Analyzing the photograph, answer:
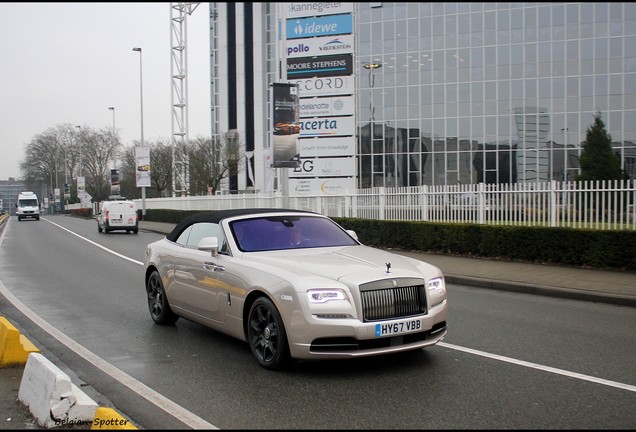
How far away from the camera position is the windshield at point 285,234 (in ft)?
22.6

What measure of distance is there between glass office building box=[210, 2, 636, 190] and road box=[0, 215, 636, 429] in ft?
94.6

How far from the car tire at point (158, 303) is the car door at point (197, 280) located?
0.35 meters

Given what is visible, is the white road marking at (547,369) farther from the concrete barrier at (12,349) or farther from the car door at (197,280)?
the concrete barrier at (12,349)

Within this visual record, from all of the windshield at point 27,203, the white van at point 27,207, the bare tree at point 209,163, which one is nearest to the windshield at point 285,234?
the bare tree at point 209,163

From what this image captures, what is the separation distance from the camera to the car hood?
572cm

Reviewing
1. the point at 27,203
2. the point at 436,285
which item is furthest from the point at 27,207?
the point at 436,285

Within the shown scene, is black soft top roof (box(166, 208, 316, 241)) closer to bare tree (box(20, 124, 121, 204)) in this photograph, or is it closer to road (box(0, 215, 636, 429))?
road (box(0, 215, 636, 429))

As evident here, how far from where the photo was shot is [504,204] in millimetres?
15797

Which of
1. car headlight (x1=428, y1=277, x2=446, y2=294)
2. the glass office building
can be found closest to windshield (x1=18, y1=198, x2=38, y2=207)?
the glass office building

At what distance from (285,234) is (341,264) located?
1.26 metres

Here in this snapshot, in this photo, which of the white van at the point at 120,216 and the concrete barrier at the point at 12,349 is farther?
the white van at the point at 120,216

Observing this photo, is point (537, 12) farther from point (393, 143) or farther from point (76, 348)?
point (76, 348)

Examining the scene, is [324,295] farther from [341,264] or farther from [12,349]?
[12,349]

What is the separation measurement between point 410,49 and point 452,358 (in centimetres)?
3840
